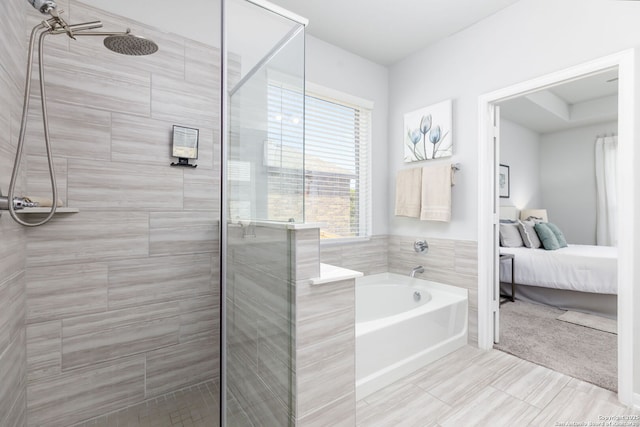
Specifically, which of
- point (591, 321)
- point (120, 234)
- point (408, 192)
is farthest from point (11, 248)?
point (591, 321)

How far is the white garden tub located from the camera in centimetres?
182

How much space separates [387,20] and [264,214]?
2.10 metres

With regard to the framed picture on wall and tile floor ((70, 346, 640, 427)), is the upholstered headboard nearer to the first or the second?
the framed picture on wall

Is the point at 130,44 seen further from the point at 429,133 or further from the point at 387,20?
the point at 429,133

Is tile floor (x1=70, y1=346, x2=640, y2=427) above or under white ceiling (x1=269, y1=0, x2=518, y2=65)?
under

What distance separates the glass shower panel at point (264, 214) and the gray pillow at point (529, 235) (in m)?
3.85

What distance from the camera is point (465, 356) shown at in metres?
2.25

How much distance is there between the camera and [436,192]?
2.65 m

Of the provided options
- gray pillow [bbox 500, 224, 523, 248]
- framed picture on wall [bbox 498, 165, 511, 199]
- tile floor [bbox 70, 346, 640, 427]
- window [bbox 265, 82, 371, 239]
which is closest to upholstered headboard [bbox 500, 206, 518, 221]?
framed picture on wall [bbox 498, 165, 511, 199]

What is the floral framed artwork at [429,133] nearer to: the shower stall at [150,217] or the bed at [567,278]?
the shower stall at [150,217]

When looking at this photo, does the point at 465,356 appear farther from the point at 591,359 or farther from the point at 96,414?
the point at 96,414

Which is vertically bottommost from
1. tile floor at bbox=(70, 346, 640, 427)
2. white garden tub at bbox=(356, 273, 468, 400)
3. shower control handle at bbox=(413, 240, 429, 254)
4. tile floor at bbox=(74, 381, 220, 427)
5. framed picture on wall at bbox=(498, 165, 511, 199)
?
tile floor at bbox=(74, 381, 220, 427)

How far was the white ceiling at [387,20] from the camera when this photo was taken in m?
2.23

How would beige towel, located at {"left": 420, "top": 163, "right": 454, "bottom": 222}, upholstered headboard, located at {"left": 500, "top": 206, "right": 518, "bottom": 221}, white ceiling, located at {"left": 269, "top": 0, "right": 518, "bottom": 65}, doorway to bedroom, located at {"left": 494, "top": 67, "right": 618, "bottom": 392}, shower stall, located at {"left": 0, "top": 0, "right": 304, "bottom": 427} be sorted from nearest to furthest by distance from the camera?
shower stall, located at {"left": 0, "top": 0, "right": 304, "bottom": 427}
white ceiling, located at {"left": 269, "top": 0, "right": 518, "bottom": 65}
doorway to bedroom, located at {"left": 494, "top": 67, "right": 618, "bottom": 392}
beige towel, located at {"left": 420, "top": 163, "right": 454, "bottom": 222}
upholstered headboard, located at {"left": 500, "top": 206, "right": 518, "bottom": 221}
